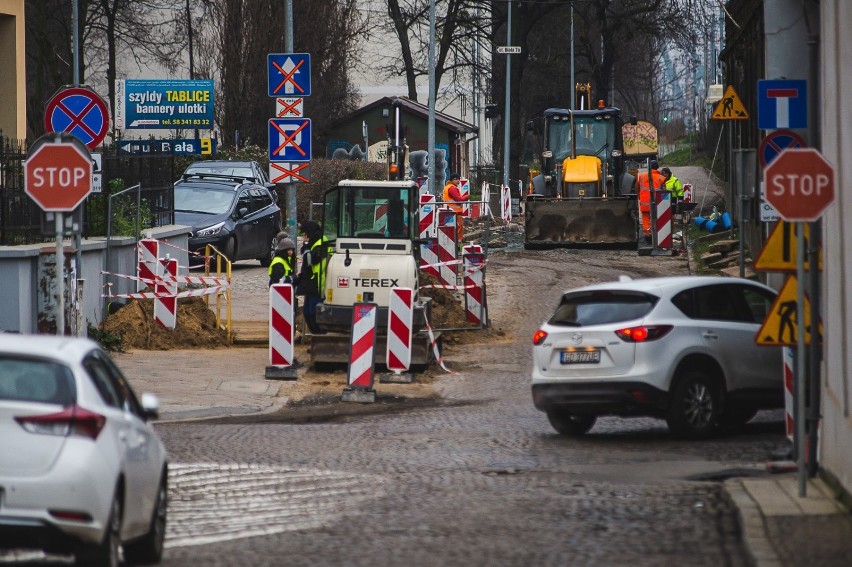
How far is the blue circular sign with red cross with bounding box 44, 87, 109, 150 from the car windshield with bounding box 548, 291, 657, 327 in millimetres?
5710

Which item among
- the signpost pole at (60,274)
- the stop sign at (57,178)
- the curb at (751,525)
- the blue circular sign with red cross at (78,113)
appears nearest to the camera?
the curb at (751,525)

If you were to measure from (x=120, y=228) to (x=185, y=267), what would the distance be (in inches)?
107

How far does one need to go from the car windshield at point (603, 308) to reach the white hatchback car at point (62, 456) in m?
7.25

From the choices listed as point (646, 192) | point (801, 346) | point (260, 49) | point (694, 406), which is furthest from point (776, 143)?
point (260, 49)

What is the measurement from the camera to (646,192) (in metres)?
37.3

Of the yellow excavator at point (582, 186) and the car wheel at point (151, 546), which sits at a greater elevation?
the yellow excavator at point (582, 186)

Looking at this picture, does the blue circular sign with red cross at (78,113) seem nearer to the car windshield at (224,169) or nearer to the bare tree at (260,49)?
the car windshield at (224,169)

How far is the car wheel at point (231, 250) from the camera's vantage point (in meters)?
32.0

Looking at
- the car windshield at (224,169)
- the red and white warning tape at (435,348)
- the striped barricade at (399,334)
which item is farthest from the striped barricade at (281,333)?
the car windshield at (224,169)

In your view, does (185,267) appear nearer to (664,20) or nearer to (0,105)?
(0,105)

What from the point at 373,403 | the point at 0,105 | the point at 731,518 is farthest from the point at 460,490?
the point at 0,105

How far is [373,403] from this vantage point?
58.1 feet

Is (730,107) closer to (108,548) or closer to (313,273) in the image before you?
(313,273)

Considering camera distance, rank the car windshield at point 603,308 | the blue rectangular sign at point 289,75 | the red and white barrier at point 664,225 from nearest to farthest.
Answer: the car windshield at point 603,308
the blue rectangular sign at point 289,75
the red and white barrier at point 664,225
